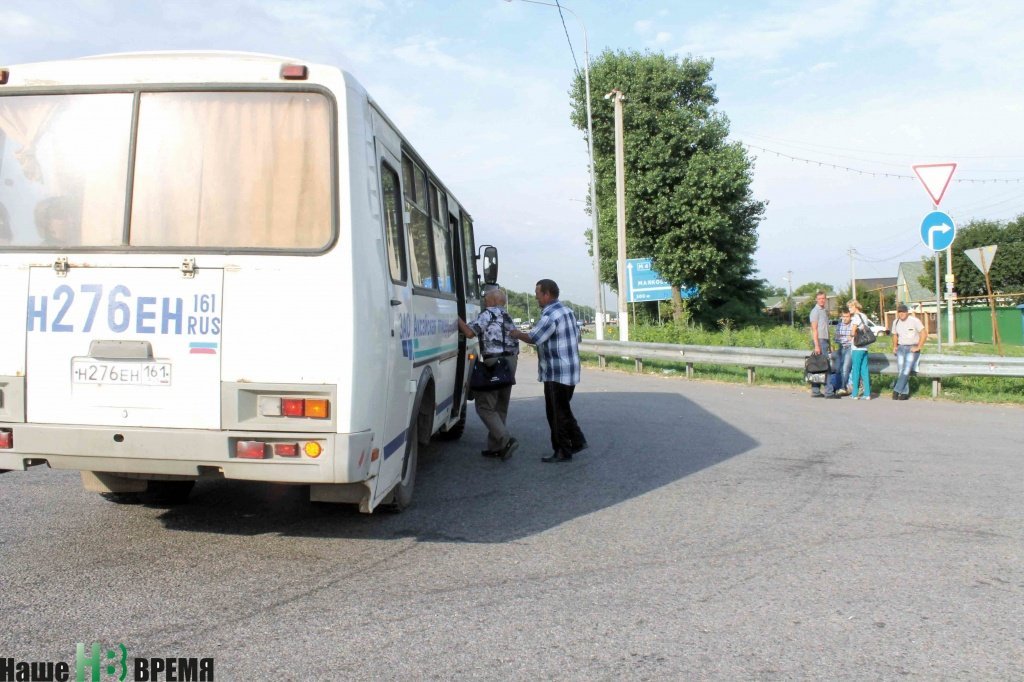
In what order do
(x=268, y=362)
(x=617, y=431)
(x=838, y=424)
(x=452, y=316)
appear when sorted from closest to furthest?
(x=268, y=362)
(x=452, y=316)
(x=617, y=431)
(x=838, y=424)

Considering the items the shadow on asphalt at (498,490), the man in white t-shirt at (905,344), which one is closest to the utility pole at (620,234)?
the man in white t-shirt at (905,344)

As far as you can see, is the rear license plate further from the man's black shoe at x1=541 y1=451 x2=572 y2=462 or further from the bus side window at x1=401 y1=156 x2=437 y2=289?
the man's black shoe at x1=541 y1=451 x2=572 y2=462

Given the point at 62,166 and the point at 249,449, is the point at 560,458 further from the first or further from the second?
the point at 62,166

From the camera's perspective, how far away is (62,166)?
4562 millimetres

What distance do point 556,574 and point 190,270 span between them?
260cm

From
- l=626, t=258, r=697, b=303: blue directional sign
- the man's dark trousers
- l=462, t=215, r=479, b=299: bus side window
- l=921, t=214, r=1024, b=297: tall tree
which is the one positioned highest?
l=921, t=214, r=1024, b=297: tall tree

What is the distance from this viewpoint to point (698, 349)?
17984 mm

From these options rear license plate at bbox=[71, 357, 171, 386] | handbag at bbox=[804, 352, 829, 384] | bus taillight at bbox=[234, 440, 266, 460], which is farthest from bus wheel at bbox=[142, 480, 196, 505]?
handbag at bbox=[804, 352, 829, 384]

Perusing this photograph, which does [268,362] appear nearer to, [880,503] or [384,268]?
[384,268]

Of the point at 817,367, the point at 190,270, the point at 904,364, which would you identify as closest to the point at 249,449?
the point at 190,270

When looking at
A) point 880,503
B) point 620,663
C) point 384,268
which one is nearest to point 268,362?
point 384,268

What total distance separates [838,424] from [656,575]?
7.30 metres

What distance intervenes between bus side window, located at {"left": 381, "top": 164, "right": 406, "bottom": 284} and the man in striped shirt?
284 centimetres

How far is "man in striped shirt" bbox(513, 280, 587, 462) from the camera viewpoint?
26.9 feet
